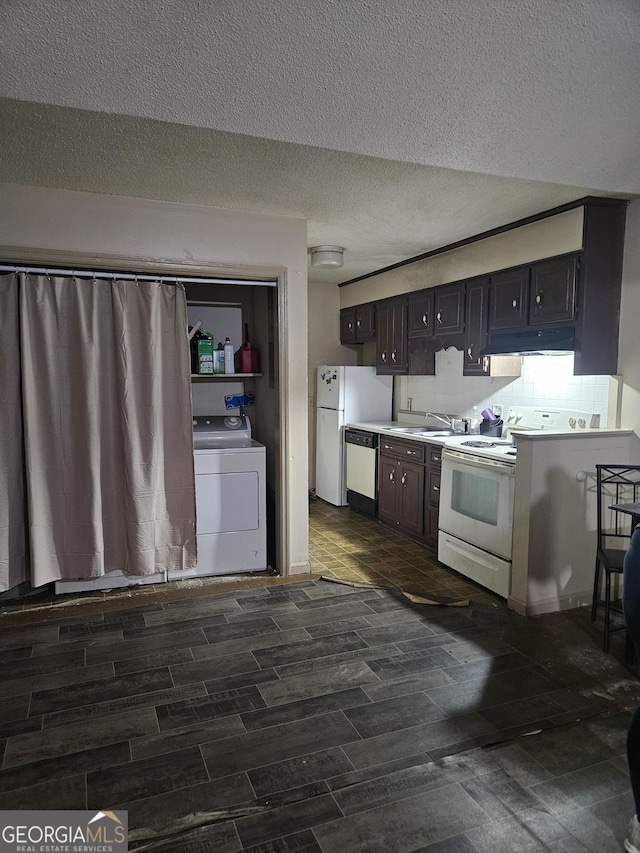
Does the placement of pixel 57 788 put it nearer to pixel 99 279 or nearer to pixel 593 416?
pixel 99 279

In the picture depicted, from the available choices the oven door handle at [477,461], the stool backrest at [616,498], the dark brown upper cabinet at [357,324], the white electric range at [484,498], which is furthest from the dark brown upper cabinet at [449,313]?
the stool backrest at [616,498]

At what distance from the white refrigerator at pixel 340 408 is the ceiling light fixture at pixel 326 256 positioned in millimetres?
1210

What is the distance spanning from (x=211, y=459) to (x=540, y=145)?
2.65m

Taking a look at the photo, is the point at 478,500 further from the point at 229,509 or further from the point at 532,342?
the point at 229,509

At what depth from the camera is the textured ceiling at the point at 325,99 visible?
5.67ft

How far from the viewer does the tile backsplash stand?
Result: 3.70 meters

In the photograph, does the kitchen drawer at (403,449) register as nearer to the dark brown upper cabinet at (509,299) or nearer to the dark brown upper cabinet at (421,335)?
the dark brown upper cabinet at (421,335)

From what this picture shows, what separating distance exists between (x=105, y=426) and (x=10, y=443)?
53cm

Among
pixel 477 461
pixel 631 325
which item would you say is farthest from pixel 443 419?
pixel 631 325

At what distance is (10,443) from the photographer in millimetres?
3330

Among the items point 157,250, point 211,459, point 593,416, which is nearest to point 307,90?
point 157,250

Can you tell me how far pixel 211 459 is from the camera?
12.7ft

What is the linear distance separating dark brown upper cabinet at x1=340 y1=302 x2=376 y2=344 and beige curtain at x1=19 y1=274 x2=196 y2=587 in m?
2.65

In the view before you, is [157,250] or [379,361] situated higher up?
[157,250]
